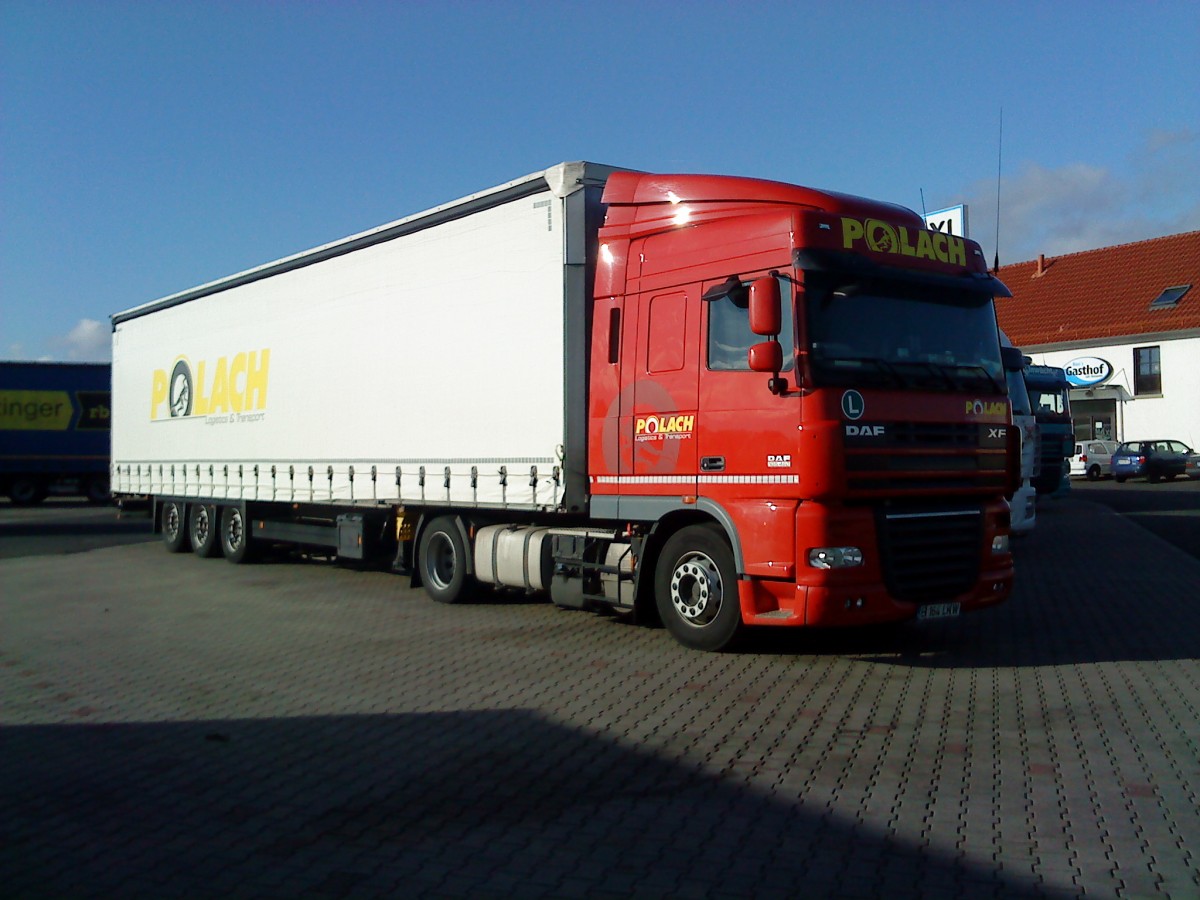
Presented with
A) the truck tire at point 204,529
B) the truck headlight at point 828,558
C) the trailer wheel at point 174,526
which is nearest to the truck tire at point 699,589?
the truck headlight at point 828,558

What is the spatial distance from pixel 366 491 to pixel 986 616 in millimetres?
6805

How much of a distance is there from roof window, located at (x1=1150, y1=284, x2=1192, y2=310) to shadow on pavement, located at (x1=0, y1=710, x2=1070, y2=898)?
4572 cm

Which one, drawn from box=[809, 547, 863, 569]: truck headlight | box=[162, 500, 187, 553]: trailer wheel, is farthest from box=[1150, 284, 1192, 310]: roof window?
box=[809, 547, 863, 569]: truck headlight

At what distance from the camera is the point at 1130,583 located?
1322cm

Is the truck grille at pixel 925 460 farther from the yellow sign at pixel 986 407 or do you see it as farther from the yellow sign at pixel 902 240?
the yellow sign at pixel 902 240

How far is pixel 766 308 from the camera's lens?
802 cm

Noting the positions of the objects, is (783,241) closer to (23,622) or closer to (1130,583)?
(1130,583)

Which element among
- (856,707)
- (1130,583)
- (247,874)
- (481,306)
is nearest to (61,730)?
(247,874)

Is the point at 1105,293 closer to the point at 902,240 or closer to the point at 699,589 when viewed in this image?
the point at 902,240

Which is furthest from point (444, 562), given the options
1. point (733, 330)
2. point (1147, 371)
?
point (1147, 371)

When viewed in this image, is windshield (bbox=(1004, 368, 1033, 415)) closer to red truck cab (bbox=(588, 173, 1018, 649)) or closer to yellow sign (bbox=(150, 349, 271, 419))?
red truck cab (bbox=(588, 173, 1018, 649))

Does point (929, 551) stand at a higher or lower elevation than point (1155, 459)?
lower

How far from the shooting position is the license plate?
852cm

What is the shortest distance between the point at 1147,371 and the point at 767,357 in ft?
143
